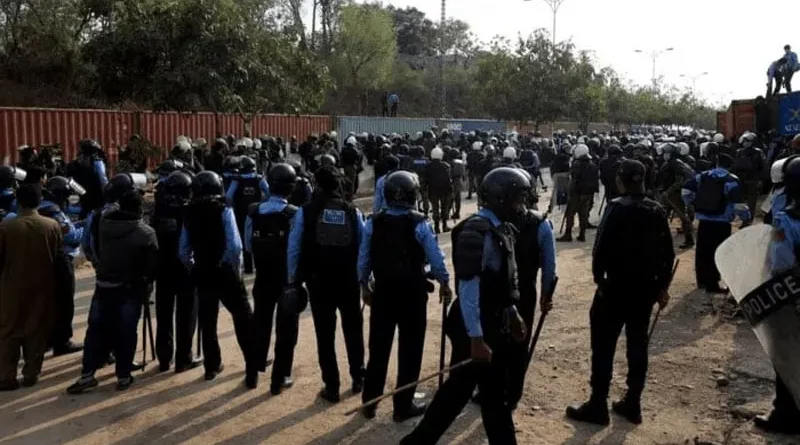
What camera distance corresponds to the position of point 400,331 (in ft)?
17.3

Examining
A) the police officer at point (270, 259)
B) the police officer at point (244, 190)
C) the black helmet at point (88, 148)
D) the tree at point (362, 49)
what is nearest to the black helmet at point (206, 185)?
the police officer at point (270, 259)

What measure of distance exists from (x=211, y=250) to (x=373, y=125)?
77.3ft

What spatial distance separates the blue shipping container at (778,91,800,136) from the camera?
17094mm

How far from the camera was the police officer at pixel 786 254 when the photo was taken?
434 centimetres

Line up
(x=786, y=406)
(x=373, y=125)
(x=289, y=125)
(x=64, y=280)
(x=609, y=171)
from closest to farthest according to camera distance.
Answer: (x=786, y=406) → (x=64, y=280) → (x=609, y=171) → (x=289, y=125) → (x=373, y=125)

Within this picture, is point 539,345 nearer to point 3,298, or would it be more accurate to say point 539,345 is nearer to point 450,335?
point 450,335

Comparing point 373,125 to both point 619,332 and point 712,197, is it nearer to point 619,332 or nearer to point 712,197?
point 712,197

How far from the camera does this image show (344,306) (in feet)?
18.6

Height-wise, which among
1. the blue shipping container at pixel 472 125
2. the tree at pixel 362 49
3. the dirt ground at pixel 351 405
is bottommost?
the dirt ground at pixel 351 405

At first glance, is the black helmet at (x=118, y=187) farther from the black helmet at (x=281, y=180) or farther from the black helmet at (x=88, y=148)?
the black helmet at (x=88, y=148)

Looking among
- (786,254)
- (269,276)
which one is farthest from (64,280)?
(786,254)

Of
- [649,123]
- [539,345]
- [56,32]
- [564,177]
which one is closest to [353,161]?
[564,177]

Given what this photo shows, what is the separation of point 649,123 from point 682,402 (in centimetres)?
6437

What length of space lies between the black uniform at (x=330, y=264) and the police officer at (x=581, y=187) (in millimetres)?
8307
